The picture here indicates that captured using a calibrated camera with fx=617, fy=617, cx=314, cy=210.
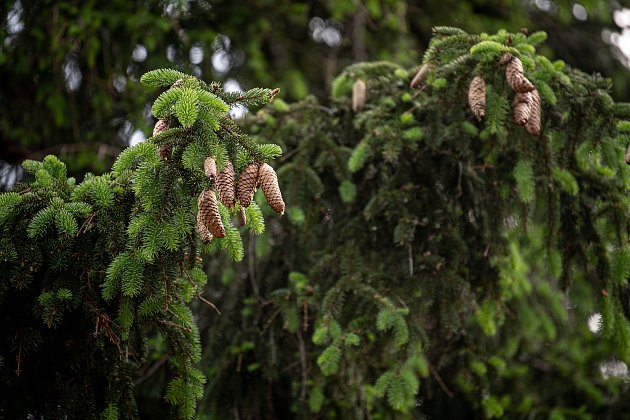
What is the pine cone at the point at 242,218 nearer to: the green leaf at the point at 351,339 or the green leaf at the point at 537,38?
the green leaf at the point at 351,339

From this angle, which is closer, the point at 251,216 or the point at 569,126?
the point at 251,216

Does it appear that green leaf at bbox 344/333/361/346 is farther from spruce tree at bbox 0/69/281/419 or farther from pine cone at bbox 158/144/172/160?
pine cone at bbox 158/144/172/160

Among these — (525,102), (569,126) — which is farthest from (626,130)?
(525,102)

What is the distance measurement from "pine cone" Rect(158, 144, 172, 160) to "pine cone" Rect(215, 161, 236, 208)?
209 millimetres

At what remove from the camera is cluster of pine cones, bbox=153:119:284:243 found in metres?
1.72

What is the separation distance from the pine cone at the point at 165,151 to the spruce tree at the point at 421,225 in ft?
3.61

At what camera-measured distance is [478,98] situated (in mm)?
2293

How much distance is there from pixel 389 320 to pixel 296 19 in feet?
12.7

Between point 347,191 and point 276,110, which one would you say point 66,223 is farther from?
point 276,110

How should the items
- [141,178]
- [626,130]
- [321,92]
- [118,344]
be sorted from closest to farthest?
[141,178], [118,344], [626,130], [321,92]

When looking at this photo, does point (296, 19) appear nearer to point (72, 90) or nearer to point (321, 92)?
point (321, 92)

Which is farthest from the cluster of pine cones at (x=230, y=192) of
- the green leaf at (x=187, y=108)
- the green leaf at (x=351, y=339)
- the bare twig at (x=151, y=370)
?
the bare twig at (x=151, y=370)

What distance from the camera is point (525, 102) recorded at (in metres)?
2.19

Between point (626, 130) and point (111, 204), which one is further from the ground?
point (626, 130)
